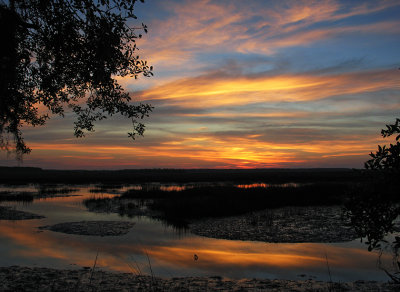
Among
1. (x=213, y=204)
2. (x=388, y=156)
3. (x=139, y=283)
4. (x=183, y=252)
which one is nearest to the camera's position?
(x=388, y=156)

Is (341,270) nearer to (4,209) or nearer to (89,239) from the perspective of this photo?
(89,239)

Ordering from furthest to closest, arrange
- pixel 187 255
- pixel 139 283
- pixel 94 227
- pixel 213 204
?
1. pixel 213 204
2. pixel 94 227
3. pixel 187 255
4. pixel 139 283

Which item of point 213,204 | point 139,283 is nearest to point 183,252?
point 139,283

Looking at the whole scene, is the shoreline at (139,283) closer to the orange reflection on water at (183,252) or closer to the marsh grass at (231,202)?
the orange reflection on water at (183,252)

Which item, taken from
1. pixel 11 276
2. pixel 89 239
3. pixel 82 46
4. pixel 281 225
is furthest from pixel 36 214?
pixel 82 46

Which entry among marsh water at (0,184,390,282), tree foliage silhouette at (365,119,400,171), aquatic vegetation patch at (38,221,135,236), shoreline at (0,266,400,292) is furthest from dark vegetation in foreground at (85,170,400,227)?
tree foliage silhouette at (365,119,400,171)

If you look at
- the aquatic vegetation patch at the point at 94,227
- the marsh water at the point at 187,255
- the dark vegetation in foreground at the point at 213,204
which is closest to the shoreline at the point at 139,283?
the marsh water at the point at 187,255

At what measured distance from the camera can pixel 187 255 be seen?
51.3 feet

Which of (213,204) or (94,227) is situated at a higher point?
(213,204)

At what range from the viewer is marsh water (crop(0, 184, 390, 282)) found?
13109 millimetres

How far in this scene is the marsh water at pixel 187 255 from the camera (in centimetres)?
1311

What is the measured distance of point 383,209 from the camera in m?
7.04

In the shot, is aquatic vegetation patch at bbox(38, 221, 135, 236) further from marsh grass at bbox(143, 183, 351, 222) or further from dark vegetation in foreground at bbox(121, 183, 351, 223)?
marsh grass at bbox(143, 183, 351, 222)

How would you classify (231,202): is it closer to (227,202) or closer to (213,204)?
(227,202)
